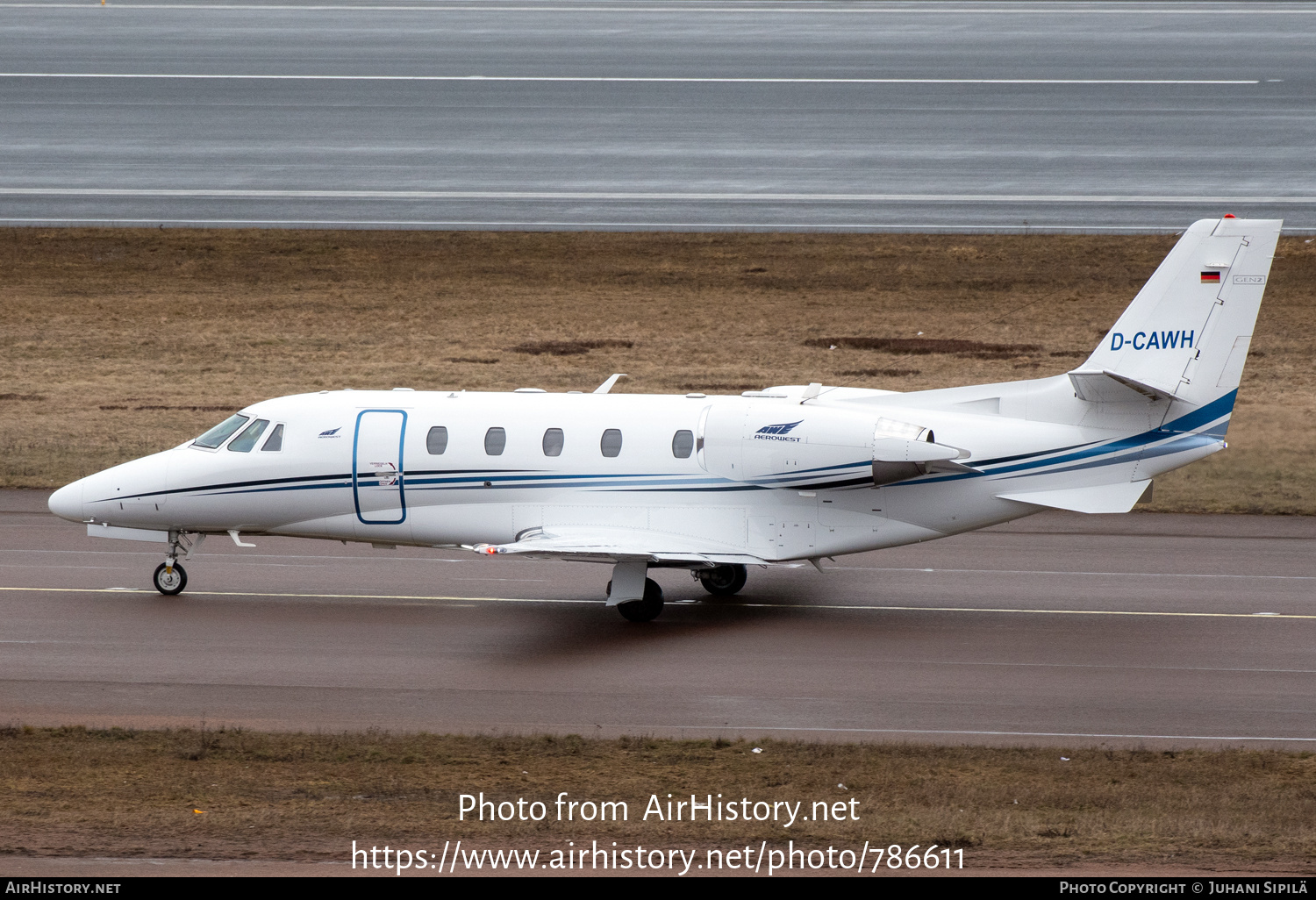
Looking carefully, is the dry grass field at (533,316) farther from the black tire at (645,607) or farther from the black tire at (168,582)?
the black tire at (645,607)

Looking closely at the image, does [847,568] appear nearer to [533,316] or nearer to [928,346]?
[928,346]

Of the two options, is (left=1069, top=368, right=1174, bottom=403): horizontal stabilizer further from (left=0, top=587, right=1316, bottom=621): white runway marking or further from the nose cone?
the nose cone

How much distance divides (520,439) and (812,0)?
7310cm

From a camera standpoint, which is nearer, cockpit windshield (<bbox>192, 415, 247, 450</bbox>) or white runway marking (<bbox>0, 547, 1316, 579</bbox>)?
cockpit windshield (<bbox>192, 415, 247, 450</bbox>)

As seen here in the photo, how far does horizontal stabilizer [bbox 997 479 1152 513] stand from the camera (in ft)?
77.0

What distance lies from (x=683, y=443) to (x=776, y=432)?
55.5 inches

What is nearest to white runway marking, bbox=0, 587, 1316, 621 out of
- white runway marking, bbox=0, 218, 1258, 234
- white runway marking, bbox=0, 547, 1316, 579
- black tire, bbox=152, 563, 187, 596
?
black tire, bbox=152, 563, 187, 596

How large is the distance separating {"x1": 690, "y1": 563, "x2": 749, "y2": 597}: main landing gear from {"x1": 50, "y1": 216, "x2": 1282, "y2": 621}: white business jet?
1.1 inches

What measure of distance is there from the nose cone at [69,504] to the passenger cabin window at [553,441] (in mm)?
7291

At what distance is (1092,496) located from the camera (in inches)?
929

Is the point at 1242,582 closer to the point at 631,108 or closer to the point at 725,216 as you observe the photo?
the point at 725,216

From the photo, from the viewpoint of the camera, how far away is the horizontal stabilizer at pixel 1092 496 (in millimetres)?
23484

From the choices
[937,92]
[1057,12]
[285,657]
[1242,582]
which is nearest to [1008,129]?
[937,92]

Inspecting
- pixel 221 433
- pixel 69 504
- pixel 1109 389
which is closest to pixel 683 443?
pixel 1109 389
